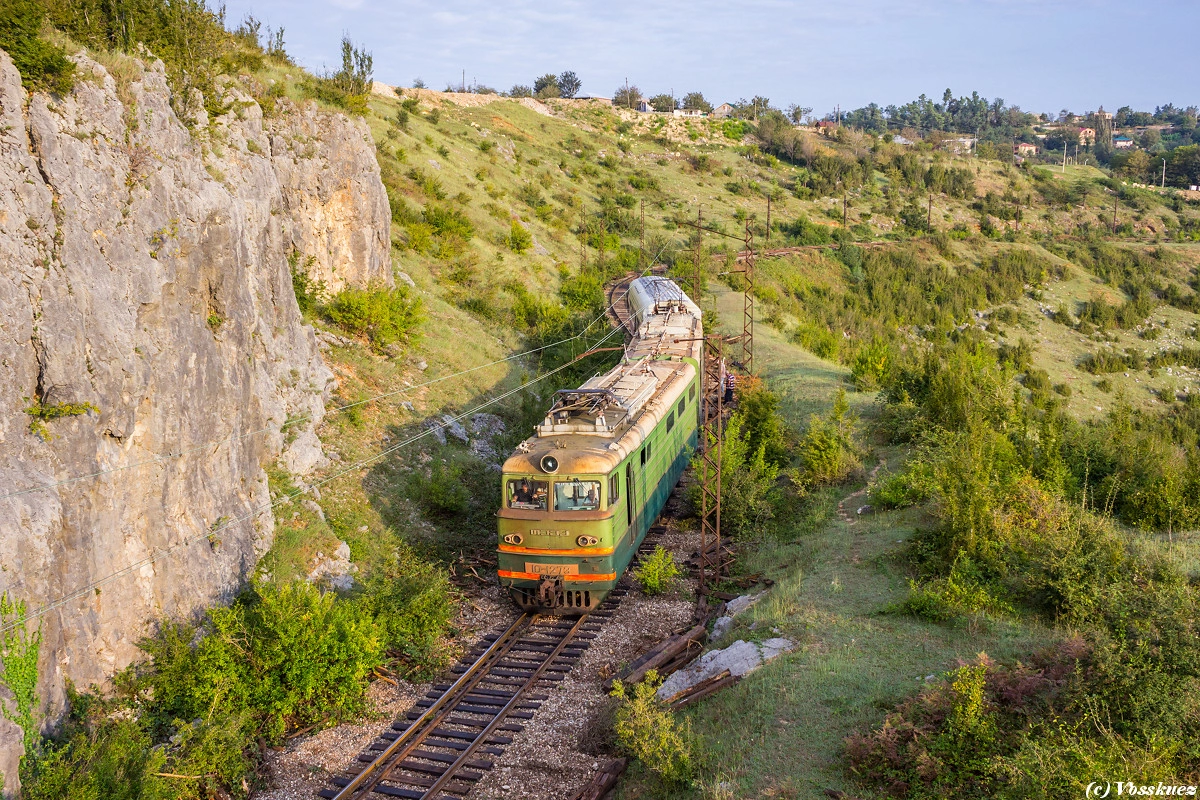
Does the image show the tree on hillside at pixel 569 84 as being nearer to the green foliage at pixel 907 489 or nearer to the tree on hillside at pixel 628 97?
the tree on hillside at pixel 628 97

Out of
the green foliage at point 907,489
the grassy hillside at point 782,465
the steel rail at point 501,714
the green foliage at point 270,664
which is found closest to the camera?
the steel rail at point 501,714

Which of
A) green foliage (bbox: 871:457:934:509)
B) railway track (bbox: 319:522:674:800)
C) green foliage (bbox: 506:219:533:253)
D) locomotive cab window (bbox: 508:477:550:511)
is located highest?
green foliage (bbox: 506:219:533:253)

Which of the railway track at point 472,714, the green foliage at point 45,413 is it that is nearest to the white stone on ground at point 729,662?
the railway track at point 472,714

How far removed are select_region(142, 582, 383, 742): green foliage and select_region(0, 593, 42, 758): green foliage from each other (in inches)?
77.3

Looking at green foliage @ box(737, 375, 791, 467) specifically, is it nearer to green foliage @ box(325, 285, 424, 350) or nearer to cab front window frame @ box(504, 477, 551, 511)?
cab front window frame @ box(504, 477, 551, 511)

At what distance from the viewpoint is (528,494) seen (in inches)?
559

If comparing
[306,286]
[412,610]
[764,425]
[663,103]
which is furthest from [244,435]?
[663,103]

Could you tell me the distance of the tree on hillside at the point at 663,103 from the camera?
11351 cm

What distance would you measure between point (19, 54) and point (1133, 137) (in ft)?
740

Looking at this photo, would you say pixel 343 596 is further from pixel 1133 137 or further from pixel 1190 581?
pixel 1133 137

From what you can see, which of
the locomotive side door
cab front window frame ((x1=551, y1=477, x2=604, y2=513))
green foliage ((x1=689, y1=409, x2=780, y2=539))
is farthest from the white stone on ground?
green foliage ((x1=689, y1=409, x2=780, y2=539))

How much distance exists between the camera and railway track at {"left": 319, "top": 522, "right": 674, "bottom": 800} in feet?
34.0

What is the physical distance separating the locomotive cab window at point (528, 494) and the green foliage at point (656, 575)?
3067 mm

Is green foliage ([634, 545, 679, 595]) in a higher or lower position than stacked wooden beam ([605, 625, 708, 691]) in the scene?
higher
